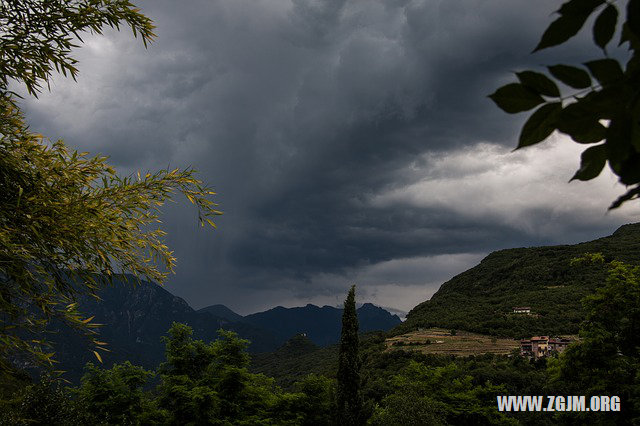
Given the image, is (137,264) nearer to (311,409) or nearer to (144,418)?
(144,418)

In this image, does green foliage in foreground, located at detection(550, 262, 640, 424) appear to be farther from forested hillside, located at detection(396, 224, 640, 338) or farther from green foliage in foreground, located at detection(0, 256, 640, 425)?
forested hillside, located at detection(396, 224, 640, 338)

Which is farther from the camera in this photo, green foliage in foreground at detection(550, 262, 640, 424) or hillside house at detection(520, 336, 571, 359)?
hillside house at detection(520, 336, 571, 359)

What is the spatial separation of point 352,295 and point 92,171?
79.9 feet

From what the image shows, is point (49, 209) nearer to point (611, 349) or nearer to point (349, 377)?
point (611, 349)

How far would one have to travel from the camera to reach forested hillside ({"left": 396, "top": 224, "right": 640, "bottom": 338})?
55.8 meters

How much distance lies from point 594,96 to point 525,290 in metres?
88.6

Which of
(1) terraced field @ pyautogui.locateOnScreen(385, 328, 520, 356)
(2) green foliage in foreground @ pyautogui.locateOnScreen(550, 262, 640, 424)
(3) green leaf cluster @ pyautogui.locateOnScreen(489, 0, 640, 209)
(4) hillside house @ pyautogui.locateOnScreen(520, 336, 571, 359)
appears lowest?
(1) terraced field @ pyautogui.locateOnScreen(385, 328, 520, 356)

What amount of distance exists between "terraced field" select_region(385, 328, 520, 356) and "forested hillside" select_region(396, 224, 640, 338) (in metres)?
2.29

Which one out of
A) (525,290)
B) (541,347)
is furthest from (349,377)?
(525,290)

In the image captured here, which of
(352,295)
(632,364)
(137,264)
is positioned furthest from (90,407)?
(632,364)

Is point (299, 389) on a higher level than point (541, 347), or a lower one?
lower

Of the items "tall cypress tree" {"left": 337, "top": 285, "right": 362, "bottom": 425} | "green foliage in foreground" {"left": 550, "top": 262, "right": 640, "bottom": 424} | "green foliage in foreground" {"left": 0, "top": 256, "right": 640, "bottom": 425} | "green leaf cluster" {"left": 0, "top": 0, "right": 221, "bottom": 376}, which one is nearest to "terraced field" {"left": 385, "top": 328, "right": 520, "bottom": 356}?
"green foliage in foreground" {"left": 0, "top": 256, "right": 640, "bottom": 425}

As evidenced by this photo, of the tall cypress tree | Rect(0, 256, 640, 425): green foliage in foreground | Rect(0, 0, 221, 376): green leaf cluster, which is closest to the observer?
Rect(0, 0, 221, 376): green leaf cluster

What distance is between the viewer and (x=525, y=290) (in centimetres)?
7794
